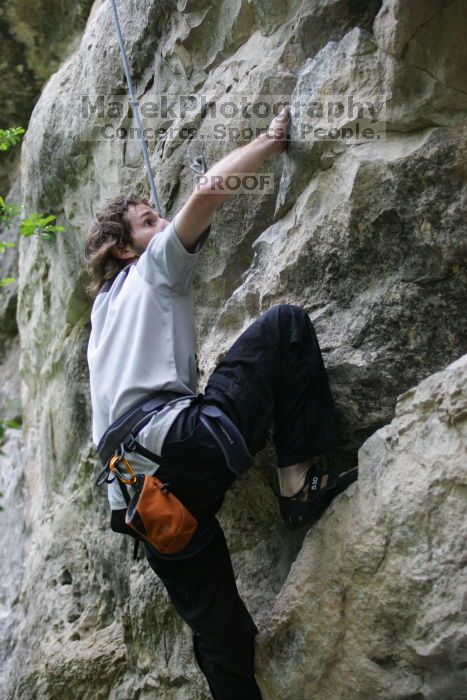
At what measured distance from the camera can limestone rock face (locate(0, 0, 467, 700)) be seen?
11.0 ft

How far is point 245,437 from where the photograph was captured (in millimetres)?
3766

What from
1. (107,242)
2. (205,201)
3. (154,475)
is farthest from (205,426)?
(107,242)

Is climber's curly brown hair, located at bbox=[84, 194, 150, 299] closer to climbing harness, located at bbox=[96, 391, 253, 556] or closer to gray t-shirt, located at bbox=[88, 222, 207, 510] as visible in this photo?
gray t-shirt, located at bbox=[88, 222, 207, 510]

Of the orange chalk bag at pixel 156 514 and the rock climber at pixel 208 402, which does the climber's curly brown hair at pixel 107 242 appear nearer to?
the rock climber at pixel 208 402

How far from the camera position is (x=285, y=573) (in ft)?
14.2

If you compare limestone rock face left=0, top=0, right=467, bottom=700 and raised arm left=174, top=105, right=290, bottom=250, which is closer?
limestone rock face left=0, top=0, right=467, bottom=700

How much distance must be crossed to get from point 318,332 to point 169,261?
0.84m

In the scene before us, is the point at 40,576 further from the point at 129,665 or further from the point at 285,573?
the point at 285,573

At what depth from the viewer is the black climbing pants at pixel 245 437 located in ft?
12.4

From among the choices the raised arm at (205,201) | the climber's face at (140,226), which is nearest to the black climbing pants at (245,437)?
the raised arm at (205,201)

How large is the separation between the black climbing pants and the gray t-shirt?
0.16m

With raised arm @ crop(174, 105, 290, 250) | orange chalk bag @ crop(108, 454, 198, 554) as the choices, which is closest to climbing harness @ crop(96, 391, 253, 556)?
orange chalk bag @ crop(108, 454, 198, 554)

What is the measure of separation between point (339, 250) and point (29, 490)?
15.0 ft

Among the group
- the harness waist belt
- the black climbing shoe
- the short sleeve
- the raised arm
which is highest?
the raised arm
